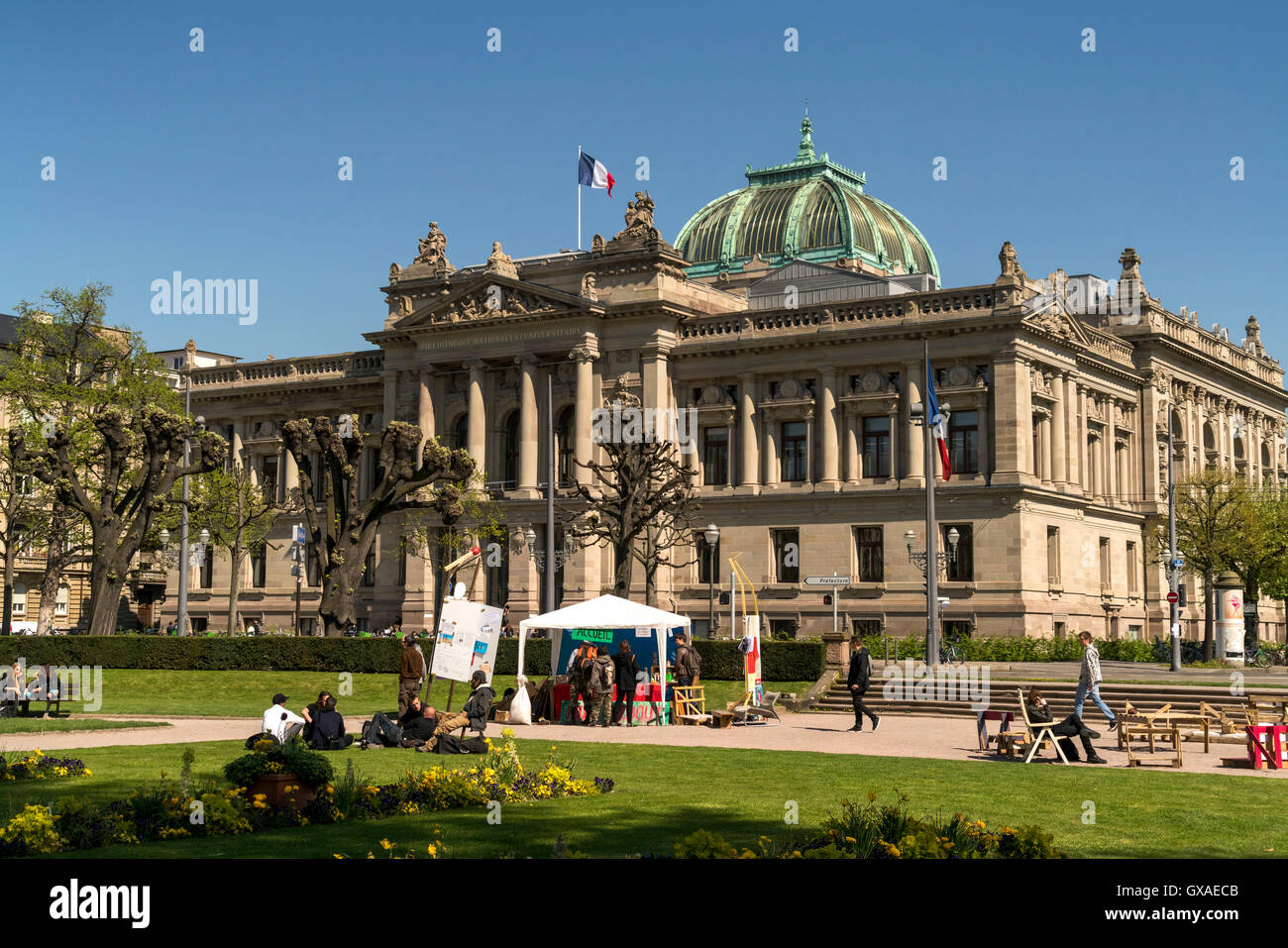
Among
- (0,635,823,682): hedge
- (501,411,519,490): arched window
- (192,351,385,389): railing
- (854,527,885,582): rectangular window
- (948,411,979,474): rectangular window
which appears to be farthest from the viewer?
(192,351,385,389): railing

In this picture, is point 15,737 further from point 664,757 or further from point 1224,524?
point 1224,524

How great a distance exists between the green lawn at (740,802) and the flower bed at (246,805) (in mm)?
451

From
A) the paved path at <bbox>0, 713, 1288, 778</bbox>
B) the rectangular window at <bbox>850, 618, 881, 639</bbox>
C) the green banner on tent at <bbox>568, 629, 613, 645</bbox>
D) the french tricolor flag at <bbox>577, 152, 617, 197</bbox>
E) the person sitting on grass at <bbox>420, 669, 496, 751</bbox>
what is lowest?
the paved path at <bbox>0, 713, 1288, 778</bbox>

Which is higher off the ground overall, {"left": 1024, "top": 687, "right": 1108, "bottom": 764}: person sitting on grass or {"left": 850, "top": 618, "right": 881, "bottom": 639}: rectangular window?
{"left": 850, "top": 618, "right": 881, "bottom": 639}: rectangular window

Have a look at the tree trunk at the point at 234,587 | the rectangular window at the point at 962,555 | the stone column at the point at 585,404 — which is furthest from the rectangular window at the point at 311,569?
the rectangular window at the point at 962,555

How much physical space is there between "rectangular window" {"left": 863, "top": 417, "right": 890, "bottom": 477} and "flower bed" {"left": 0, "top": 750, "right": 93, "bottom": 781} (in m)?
52.8

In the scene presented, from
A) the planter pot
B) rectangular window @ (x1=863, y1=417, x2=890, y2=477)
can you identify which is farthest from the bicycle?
the planter pot

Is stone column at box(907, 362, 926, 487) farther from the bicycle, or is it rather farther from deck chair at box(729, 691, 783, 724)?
deck chair at box(729, 691, 783, 724)

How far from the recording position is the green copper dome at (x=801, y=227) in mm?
87188

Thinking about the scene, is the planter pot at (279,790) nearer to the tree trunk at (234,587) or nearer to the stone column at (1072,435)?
the tree trunk at (234,587)

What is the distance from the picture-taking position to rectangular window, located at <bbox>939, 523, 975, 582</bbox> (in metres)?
66.4

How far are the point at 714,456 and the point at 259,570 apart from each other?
30.5 metres
